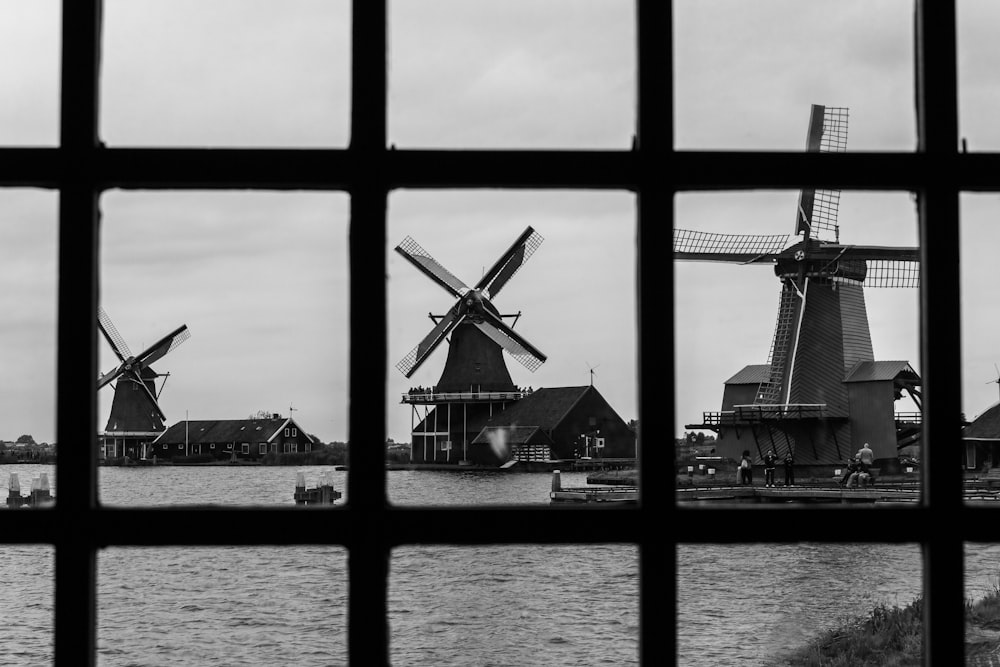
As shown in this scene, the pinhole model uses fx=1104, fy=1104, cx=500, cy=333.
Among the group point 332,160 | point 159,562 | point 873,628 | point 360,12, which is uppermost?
point 360,12

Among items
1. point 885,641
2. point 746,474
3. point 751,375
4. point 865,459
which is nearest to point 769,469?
point 746,474

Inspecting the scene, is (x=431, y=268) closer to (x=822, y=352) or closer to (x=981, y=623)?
(x=822, y=352)

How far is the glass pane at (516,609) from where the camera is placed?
1484 cm

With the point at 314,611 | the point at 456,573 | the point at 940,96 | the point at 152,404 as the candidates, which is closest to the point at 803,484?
the point at 456,573

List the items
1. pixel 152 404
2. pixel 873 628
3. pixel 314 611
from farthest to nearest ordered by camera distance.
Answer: pixel 152 404, pixel 314 611, pixel 873 628

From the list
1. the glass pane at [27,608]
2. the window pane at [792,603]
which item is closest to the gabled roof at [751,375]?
the window pane at [792,603]

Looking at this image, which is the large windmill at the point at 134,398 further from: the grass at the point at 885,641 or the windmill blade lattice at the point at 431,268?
the grass at the point at 885,641

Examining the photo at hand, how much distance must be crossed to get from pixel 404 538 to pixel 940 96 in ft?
1.85

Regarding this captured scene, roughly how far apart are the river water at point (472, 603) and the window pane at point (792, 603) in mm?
47

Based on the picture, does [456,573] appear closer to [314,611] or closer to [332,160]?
[314,611]

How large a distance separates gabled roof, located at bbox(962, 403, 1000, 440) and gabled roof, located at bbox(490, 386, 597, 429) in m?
24.8

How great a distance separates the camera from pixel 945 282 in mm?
886

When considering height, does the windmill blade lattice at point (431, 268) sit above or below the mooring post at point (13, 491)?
above

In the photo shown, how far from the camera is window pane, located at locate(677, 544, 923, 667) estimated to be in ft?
38.1
